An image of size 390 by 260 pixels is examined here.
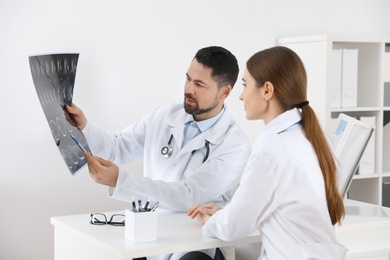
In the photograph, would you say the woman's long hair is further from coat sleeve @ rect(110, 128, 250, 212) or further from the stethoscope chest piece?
the stethoscope chest piece

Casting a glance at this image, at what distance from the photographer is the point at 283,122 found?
2139 mm

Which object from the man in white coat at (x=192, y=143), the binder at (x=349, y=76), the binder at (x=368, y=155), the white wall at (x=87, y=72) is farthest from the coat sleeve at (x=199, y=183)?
the binder at (x=368, y=155)

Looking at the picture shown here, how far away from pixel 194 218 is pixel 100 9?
5.33 ft

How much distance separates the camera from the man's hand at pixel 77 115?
8.36 feet

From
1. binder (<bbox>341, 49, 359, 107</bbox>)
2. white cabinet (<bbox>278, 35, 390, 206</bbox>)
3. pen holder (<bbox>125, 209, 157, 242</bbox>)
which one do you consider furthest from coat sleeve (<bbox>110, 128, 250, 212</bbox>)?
binder (<bbox>341, 49, 359, 107</bbox>)

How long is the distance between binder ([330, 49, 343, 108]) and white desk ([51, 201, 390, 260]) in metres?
1.38

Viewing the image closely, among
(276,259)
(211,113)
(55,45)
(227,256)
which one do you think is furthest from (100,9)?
(276,259)

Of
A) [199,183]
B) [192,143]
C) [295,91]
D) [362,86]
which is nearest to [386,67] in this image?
[362,86]

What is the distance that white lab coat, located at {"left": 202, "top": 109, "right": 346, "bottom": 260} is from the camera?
2.07 m

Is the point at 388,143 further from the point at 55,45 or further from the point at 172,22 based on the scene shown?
the point at 55,45

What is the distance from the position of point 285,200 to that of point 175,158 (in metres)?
0.90

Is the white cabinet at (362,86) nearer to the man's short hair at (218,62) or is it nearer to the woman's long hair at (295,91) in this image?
the man's short hair at (218,62)

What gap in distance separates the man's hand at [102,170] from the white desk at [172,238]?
0.16 m

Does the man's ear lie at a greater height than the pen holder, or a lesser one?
greater
